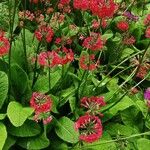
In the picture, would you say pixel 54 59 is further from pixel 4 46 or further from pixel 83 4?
pixel 83 4

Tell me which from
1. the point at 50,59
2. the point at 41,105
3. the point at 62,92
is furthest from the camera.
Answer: the point at 62,92

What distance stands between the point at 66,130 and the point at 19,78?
69 cm

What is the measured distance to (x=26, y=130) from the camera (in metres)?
3.83

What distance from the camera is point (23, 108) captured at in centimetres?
380

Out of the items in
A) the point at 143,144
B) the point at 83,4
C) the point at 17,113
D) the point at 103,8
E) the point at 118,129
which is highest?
the point at 103,8

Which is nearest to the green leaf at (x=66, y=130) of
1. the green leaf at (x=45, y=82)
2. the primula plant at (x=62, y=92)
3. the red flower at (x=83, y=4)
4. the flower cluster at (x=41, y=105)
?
the primula plant at (x=62, y=92)

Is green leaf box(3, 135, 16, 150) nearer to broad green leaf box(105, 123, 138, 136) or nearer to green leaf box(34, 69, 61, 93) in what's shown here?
green leaf box(34, 69, 61, 93)

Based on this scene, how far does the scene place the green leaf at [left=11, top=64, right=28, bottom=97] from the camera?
4.09 meters

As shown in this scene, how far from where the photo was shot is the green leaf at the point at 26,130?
3797 mm

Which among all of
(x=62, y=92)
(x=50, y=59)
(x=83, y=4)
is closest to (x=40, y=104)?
(x=50, y=59)

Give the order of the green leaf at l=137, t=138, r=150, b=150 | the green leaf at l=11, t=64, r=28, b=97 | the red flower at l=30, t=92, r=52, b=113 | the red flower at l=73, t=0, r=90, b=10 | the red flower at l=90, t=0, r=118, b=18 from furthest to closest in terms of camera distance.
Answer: the green leaf at l=11, t=64, r=28, b=97, the green leaf at l=137, t=138, r=150, b=150, the red flower at l=73, t=0, r=90, b=10, the red flower at l=90, t=0, r=118, b=18, the red flower at l=30, t=92, r=52, b=113

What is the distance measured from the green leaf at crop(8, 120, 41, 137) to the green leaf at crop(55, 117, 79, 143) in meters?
0.20

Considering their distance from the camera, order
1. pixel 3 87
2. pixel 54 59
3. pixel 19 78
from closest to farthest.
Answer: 1. pixel 54 59
2. pixel 3 87
3. pixel 19 78

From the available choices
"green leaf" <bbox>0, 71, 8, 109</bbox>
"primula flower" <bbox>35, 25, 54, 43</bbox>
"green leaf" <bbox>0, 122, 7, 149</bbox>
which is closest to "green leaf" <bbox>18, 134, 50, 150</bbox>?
"green leaf" <bbox>0, 122, 7, 149</bbox>
